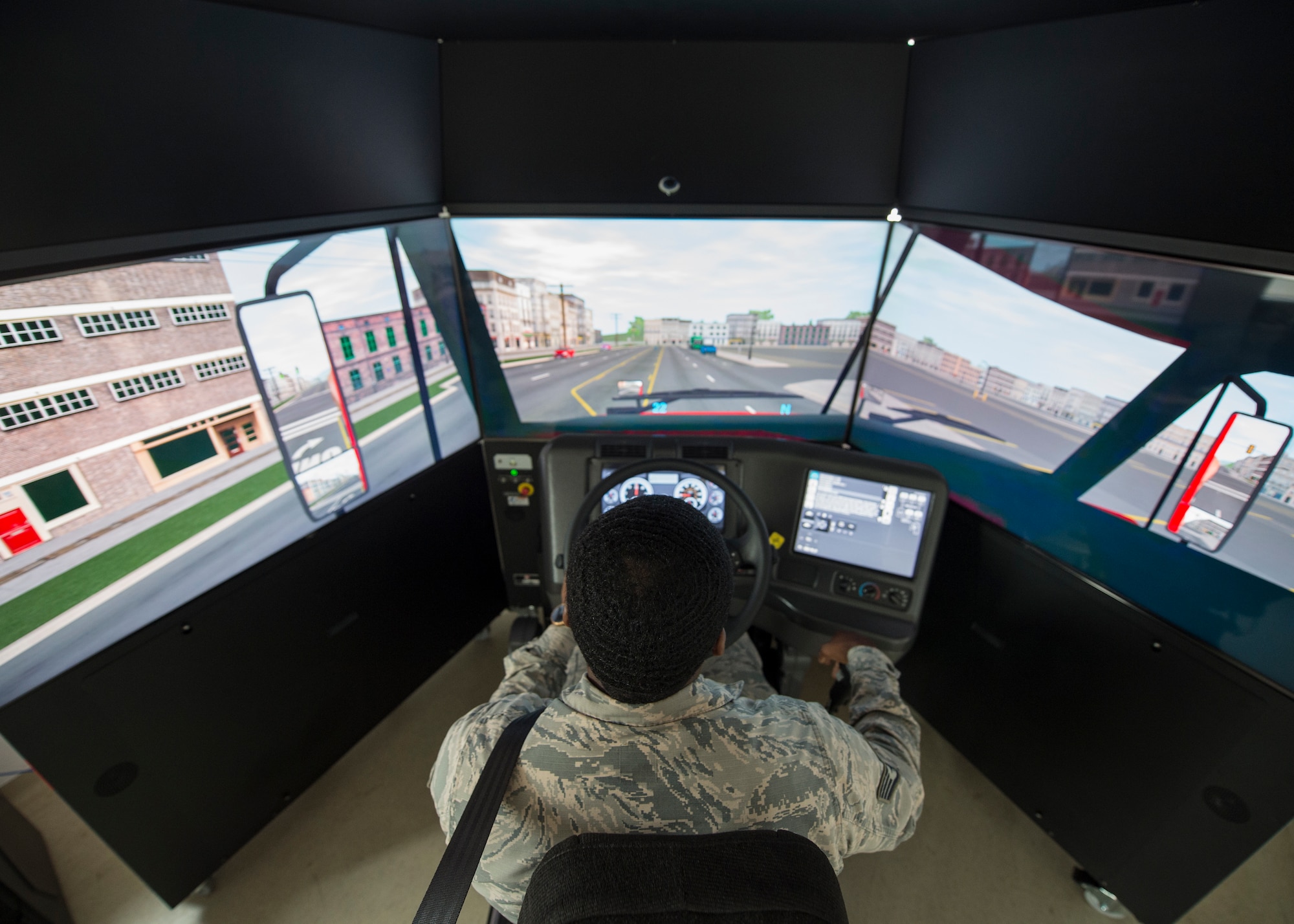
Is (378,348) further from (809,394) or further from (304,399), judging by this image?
(809,394)

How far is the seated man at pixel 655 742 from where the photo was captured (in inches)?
34.5

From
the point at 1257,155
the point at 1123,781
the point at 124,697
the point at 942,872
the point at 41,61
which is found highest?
the point at 41,61

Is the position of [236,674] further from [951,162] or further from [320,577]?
[951,162]

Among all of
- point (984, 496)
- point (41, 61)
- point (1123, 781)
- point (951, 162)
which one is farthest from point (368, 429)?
point (1123, 781)

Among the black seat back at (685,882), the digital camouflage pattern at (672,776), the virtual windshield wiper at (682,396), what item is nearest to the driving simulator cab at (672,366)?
the virtual windshield wiper at (682,396)

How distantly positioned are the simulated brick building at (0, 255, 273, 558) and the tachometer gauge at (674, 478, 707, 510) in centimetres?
147

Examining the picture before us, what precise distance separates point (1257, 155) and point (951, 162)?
820mm

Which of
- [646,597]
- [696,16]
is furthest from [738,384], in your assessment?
[646,597]

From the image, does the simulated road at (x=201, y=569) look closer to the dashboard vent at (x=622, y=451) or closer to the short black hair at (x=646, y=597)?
the dashboard vent at (x=622, y=451)

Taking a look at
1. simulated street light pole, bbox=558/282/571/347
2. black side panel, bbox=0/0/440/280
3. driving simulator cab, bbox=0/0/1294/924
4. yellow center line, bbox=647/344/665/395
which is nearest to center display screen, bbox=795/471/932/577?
driving simulator cab, bbox=0/0/1294/924

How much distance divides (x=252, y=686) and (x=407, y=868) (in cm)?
91

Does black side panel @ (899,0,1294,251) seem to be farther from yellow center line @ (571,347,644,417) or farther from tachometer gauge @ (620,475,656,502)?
tachometer gauge @ (620,475,656,502)

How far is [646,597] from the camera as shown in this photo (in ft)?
2.80

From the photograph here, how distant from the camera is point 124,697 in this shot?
1593 millimetres
